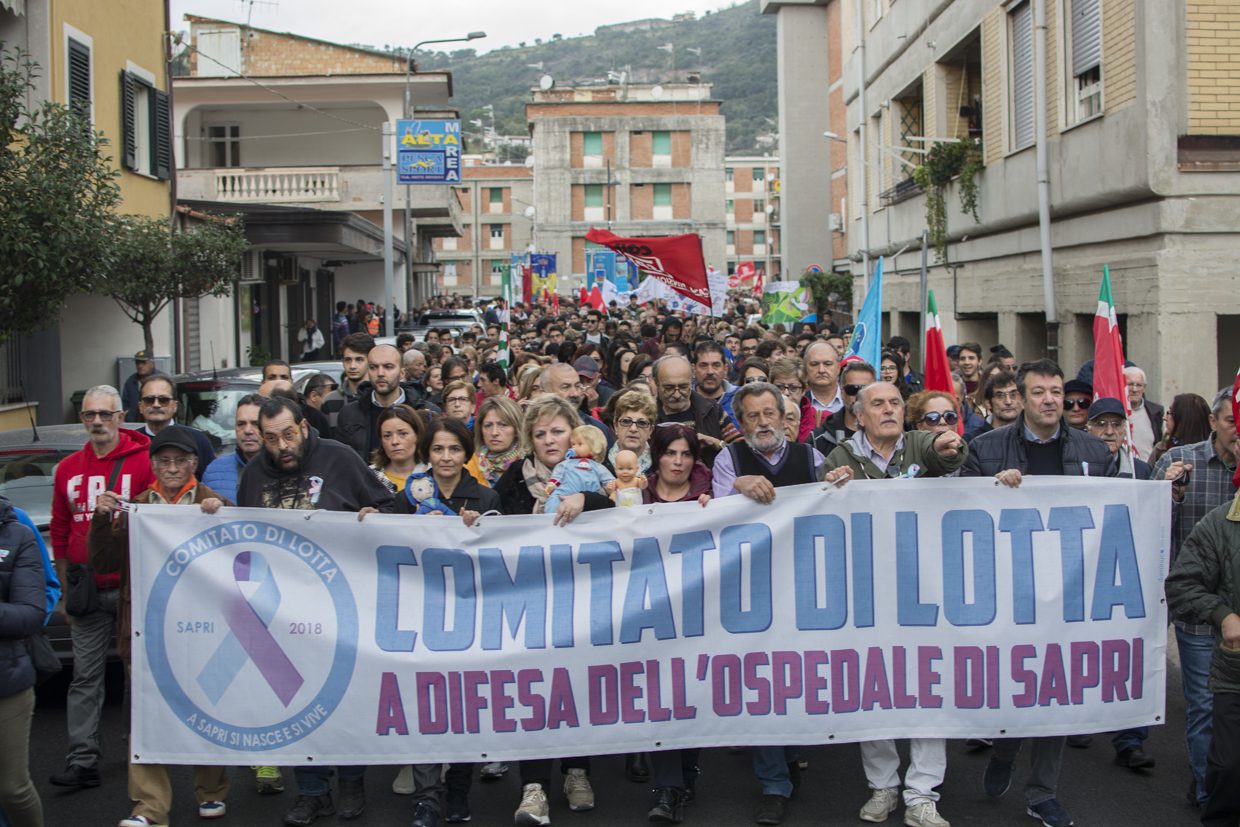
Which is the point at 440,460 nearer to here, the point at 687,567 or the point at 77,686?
the point at 687,567

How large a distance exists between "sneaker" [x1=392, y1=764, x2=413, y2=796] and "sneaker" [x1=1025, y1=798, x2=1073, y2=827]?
275 centimetres

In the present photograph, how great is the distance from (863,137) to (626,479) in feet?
80.7

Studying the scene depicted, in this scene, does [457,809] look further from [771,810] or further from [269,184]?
[269,184]

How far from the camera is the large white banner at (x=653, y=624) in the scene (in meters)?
6.00

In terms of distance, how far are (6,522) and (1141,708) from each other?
4695mm

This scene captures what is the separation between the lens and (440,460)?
21.7 ft

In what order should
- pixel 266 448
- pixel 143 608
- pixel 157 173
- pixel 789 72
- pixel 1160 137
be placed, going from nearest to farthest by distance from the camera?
pixel 143 608
pixel 266 448
pixel 1160 137
pixel 157 173
pixel 789 72

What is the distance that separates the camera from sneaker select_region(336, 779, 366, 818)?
6.12 meters

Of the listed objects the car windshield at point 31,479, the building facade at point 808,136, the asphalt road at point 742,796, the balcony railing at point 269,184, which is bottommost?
the asphalt road at point 742,796

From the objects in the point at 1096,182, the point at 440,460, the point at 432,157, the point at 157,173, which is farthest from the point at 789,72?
the point at 440,460

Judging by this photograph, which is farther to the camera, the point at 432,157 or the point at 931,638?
the point at 432,157

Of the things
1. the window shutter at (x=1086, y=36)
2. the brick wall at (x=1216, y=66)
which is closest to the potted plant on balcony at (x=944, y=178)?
the window shutter at (x=1086, y=36)

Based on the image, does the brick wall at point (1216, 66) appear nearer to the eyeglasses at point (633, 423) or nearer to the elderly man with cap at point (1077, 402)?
the elderly man with cap at point (1077, 402)

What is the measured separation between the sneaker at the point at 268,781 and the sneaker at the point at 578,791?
4.47 feet
